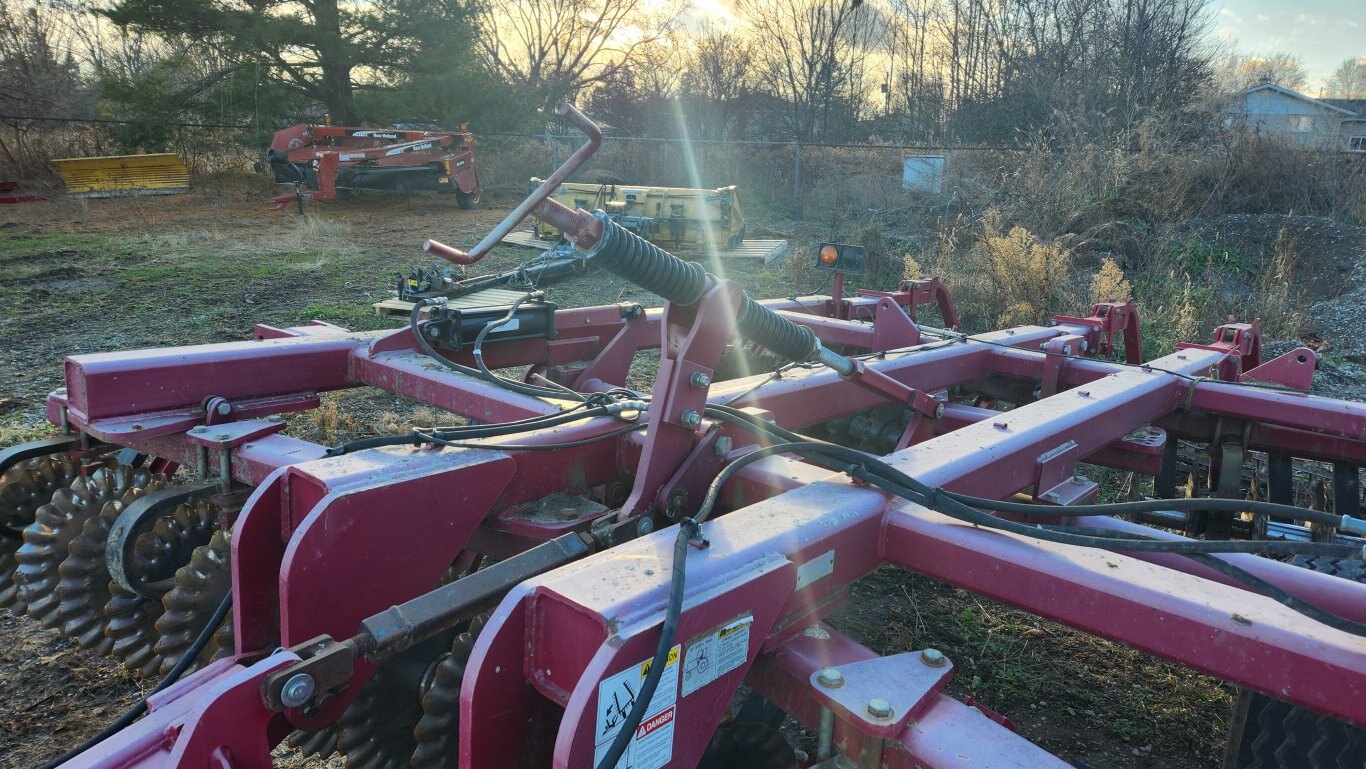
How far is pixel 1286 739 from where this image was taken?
1834 mm

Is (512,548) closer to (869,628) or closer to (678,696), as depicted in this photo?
(678,696)

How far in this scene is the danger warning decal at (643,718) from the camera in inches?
46.2

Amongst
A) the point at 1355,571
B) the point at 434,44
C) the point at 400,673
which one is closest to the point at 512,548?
the point at 400,673

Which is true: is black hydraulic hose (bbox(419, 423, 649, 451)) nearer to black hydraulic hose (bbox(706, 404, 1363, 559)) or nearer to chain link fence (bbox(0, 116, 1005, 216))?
black hydraulic hose (bbox(706, 404, 1363, 559))

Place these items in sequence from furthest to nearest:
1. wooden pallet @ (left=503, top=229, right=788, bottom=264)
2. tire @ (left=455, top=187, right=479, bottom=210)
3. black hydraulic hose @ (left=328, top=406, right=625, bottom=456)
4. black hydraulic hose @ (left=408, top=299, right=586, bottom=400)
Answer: tire @ (left=455, top=187, right=479, bottom=210), wooden pallet @ (left=503, top=229, right=788, bottom=264), black hydraulic hose @ (left=408, top=299, right=586, bottom=400), black hydraulic hose @ (left=328, top=406, right=625, bottom=456)

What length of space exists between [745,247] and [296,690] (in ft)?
38.4

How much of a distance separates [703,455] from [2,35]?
23703 millimetres

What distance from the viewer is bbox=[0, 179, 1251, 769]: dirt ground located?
2617mm

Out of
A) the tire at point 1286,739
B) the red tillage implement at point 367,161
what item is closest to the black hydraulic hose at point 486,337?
the tire at point 1286,739

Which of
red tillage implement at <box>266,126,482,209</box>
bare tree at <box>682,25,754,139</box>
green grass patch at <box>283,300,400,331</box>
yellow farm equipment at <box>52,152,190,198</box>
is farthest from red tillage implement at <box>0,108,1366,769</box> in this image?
bare tree at <box>682,25,754,139</box>

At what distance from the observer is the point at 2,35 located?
18812 millimetres

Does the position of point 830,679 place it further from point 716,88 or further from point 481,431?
point 716,88

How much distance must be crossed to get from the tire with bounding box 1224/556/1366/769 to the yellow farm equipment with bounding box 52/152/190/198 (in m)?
18.7

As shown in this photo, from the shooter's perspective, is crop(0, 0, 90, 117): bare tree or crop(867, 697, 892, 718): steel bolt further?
crop(0, 0, 90, 117): bare tree
